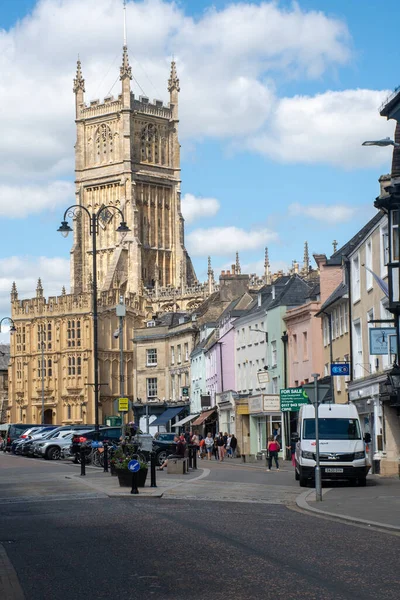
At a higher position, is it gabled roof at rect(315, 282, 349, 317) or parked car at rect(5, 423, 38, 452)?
gabled roof at rect(315, 282, 349, 317)

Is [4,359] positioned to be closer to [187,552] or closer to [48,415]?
[48,415]

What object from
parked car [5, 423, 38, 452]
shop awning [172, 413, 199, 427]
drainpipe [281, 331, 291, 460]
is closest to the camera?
drainpipe [281, 331, 291, 460]

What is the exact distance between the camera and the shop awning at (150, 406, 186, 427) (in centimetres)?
8743

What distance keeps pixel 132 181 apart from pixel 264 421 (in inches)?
3670

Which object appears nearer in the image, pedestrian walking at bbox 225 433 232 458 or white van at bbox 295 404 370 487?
white van at bbox 295 404 370 487

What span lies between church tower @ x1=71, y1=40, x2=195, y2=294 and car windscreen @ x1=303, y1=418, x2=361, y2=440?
11337 centimetres

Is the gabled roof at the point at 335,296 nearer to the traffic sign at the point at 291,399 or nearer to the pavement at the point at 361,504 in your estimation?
the traffic sign at the point at 291,399

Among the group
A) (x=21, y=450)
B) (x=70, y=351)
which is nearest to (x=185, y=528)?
(x=21, y=450)

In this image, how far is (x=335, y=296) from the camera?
47781 mm

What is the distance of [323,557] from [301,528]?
4309mm

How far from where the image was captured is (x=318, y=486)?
25.4 metres

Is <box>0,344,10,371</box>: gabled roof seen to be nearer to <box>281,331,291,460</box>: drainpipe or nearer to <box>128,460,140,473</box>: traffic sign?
<box>281,331,291,460</box>: drainpipe

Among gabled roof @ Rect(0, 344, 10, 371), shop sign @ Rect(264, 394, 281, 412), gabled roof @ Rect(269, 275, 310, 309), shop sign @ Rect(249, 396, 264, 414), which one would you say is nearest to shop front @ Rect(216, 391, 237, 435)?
shop sign @ Rect(249, 396, 264, 414)

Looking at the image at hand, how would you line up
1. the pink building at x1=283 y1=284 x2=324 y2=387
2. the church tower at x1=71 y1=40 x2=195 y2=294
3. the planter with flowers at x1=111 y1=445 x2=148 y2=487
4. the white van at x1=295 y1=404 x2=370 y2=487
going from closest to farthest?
the planter with flowers at x1=111 y1=445 x2=148 y2=487, the white van at x1=295 y1=404 x2=370 y2=487, the pink building at x1=283 y1=284 x2=324 y2=387, the church tower at x1=71 y1=40 x2=195 y2=294
